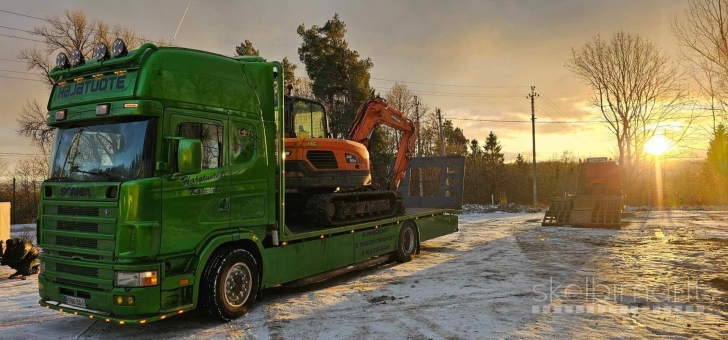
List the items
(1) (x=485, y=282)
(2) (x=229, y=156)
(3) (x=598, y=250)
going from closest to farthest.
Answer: (2) (x=229, y=156), (1) (x=485, y=282), (3) (x=598, y=250)

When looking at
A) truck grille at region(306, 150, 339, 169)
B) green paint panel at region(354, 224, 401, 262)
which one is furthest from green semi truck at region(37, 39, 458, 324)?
green paint panel at region(354, 224, 401, 262)

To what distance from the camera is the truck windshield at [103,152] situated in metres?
5.36

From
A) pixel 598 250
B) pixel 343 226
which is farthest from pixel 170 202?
pixel 598 250

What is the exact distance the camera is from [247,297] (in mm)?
6453

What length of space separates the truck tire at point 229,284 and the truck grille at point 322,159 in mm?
2383

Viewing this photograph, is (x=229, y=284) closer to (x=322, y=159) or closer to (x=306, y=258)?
(x=306, y=258)

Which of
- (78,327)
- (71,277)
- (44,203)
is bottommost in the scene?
(78,327)

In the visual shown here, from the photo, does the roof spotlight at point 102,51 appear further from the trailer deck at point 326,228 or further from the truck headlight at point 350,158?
the truck headlight at point 350,158

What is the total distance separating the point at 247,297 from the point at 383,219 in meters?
4.18

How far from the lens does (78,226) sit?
5500mm

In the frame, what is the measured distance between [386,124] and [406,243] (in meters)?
3.16

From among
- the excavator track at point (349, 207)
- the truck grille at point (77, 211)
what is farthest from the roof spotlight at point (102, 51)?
the excavator track at point (349, 207)

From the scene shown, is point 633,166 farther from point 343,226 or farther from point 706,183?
point 343,226

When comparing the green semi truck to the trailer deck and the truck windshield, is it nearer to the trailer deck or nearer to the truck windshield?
the truck windshield
